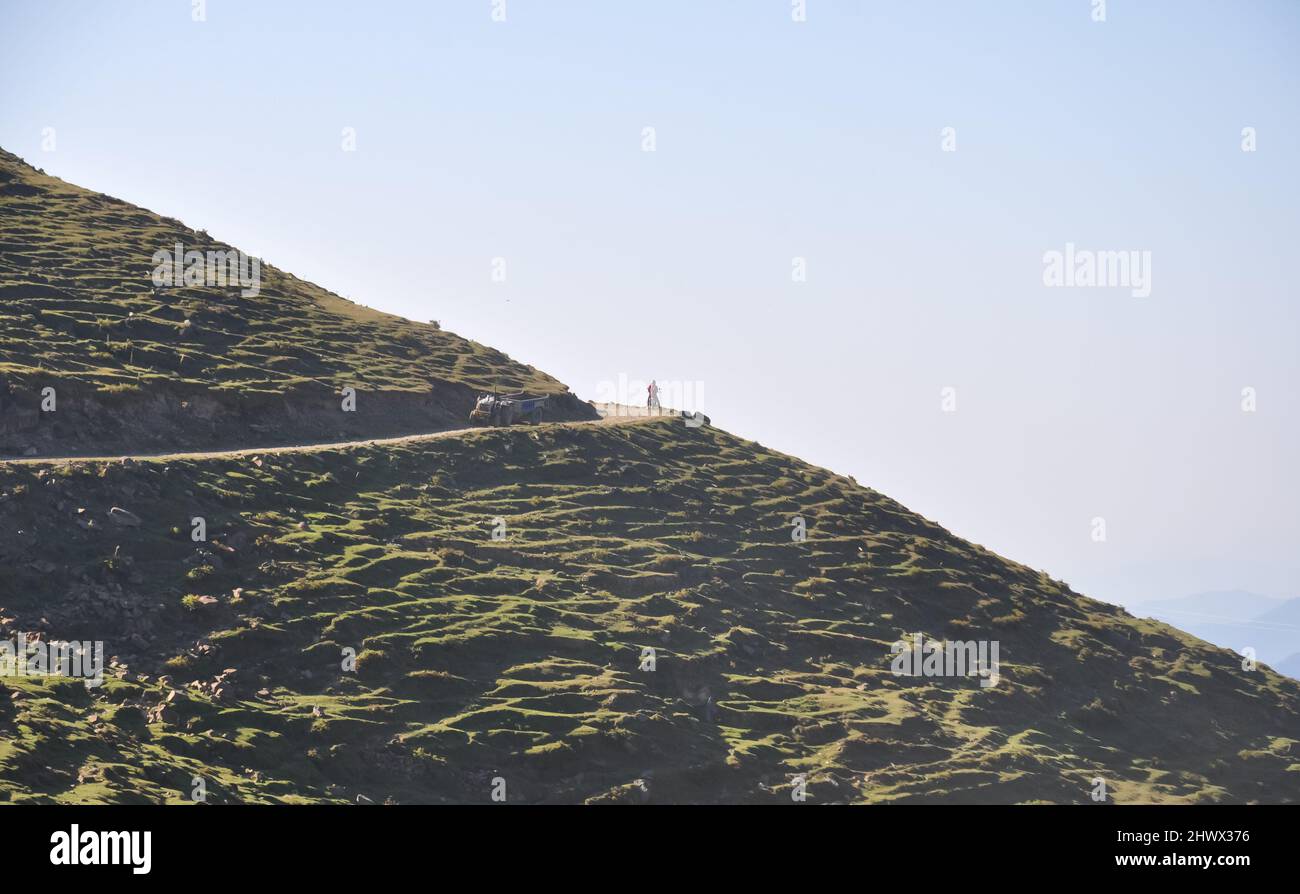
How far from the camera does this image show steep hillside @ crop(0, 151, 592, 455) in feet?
221

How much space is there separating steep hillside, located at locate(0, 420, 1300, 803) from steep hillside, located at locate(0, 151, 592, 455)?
4.95m

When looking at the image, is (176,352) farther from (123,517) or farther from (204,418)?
(123,517)

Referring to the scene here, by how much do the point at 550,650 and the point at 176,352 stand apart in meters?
30.5

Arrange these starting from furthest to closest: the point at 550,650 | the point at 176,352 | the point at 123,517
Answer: the point at 176,352
the point at 550,650
the point at 123,517

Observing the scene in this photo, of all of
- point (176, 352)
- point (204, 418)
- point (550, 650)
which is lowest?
point (550, 650)

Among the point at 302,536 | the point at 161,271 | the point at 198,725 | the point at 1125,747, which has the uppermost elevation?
the point at 161,271

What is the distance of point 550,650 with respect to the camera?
198ft

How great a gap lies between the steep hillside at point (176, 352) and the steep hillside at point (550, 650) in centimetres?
495

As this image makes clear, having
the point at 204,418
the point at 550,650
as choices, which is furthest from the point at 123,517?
the point at 550,650

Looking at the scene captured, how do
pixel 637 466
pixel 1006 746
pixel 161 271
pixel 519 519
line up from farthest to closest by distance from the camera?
pixel 161 271 < pixel 637 466 < pixel 519 519 < pixel 1006 746

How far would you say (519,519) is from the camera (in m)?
72.4
